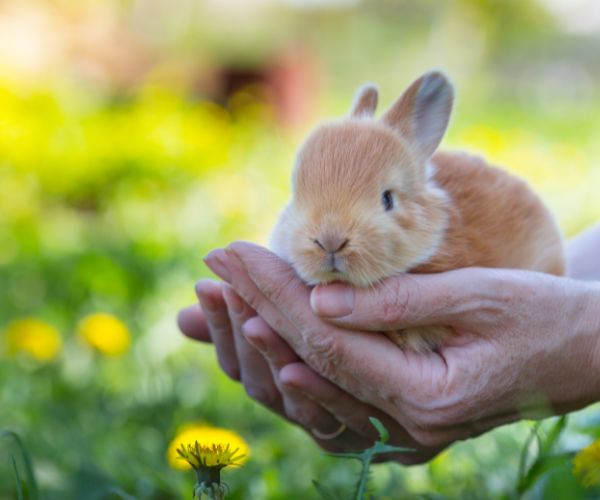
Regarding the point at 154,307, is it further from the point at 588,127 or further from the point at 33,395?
the point at 588,127

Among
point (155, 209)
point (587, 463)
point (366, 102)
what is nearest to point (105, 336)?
point (366, 102)

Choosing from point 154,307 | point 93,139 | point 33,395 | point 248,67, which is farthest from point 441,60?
point 33,395

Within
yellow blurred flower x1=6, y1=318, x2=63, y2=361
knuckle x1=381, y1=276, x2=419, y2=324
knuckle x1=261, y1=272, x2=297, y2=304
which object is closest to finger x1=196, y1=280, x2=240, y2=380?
knuckle x1=261, y1=272, x2=297, y2=304

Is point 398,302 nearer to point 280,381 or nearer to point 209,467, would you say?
point 280,381

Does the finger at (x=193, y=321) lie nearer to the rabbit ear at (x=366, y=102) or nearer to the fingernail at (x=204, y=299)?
the fingernail at (x=204, y=299)

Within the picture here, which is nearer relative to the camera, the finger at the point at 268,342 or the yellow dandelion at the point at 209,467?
the yellow dandelion at the point at 209,467

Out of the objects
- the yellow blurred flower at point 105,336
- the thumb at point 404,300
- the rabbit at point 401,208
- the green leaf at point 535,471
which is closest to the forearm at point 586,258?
the rabbit at point 401,208
